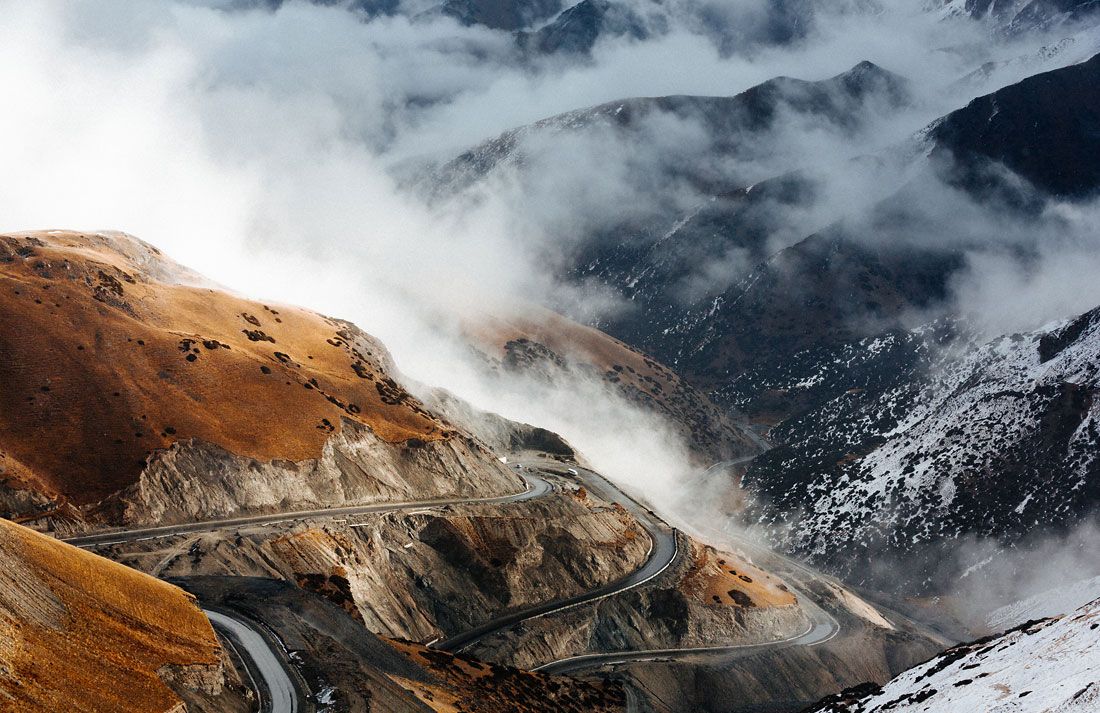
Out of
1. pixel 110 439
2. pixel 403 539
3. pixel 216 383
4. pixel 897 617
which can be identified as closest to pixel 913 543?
pixel 897 617

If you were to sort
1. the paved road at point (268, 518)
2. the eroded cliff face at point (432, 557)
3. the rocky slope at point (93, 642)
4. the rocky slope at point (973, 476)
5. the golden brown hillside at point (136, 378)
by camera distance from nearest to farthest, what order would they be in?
the rocky slope at point (93, 642) → the paved road at point (268, 518) → the eroded cliff face at point (432, 557) → the golden brown hillside at point (136, 378) → the rocky slope at point (973, 476)

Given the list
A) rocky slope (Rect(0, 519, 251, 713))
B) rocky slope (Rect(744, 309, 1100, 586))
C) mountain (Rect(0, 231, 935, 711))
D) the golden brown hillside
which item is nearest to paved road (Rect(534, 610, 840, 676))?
mountain (Rect(0, 231, 935, 711))

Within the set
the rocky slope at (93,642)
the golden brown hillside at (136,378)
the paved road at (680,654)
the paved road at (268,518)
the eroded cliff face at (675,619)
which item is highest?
the golden brown hillside at (136,378)

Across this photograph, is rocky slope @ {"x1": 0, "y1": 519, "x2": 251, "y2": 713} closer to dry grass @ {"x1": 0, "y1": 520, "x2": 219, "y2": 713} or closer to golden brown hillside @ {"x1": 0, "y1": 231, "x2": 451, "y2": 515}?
dry grass @ {"x1": 0, "y1": 520, "x2": 219, "y2": 713}

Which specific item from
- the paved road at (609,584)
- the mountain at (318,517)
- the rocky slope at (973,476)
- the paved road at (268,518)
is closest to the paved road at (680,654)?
the mountain at (318,517)

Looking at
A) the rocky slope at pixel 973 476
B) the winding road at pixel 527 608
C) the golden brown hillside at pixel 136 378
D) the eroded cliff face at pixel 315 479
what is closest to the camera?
the winding road at pixel 527 608

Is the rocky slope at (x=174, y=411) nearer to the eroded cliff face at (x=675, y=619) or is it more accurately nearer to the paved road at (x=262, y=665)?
the eroded cliff face at (x=675, y=619)

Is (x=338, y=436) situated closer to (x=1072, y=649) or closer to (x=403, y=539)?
(x=403, y=539)
